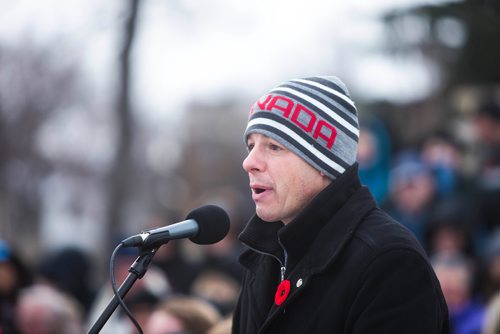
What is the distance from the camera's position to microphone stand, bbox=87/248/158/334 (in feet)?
9.09

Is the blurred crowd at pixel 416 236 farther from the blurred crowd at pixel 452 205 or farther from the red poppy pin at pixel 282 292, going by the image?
the red poppy pin at pixel 282 292

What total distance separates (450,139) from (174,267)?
10.3ft

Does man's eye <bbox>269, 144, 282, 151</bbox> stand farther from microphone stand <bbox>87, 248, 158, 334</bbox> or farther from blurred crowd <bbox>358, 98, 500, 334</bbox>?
blurred crowd <bbox>358, 98, 500, 334</bbox>

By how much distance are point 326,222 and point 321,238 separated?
0.07 meters

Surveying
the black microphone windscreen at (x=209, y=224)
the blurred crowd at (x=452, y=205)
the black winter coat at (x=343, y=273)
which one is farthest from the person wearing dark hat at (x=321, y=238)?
the blurred crowd at (x=452, y=205)

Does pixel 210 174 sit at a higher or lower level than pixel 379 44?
lower

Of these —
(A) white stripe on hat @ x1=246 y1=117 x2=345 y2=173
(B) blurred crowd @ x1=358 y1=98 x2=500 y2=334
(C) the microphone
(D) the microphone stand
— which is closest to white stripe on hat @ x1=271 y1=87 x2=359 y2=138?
(A) white stripe on hat @ x1=246 y1=117 x2=345 y2=173

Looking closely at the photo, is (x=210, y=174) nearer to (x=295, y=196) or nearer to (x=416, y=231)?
(x=416, y=231)

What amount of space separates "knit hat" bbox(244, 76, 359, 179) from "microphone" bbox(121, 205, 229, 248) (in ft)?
1.16

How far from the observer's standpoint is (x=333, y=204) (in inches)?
117

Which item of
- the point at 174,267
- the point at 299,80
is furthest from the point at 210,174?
the point at 299,80

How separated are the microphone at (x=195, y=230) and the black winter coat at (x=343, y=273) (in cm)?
11

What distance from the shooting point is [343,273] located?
281 centimetres

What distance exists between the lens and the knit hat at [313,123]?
3023 mm
